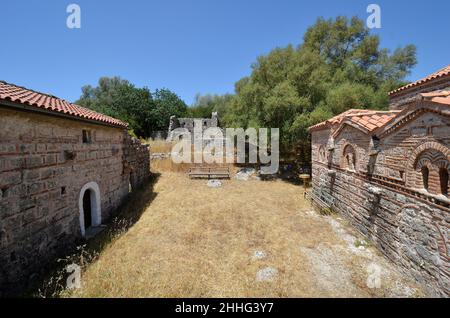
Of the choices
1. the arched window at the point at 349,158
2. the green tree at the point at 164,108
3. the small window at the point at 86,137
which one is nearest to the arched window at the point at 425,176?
the arched window at the point at 349,158

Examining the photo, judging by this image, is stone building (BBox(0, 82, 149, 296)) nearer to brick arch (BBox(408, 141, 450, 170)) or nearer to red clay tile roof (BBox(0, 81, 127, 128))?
red clay tile roof (BBox(0, 81, 127, 128))

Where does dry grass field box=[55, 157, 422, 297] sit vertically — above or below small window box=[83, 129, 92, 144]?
below

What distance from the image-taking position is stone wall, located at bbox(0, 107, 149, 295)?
177 inches

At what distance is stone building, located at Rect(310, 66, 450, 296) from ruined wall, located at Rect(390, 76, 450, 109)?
4cm

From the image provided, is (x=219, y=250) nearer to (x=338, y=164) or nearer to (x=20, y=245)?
(x=20, y=245)

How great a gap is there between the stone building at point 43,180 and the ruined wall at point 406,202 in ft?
27.6

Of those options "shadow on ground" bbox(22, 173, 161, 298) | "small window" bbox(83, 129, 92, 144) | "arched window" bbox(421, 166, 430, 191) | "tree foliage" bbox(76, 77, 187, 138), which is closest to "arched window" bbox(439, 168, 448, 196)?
"arched window" bbox(421, 166, 430, 191)

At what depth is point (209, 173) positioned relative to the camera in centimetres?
1541

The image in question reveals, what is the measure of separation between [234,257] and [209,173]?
970 centimetres

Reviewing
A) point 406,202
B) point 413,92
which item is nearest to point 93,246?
point 406,202

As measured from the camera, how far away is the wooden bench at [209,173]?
15266mm

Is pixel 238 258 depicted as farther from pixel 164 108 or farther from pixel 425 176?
pixel 164 108
